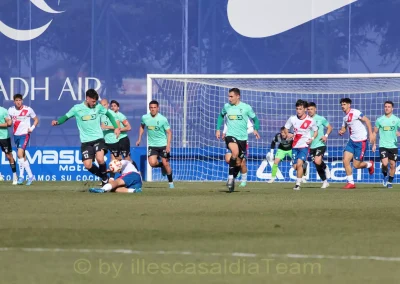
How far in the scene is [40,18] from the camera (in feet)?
108

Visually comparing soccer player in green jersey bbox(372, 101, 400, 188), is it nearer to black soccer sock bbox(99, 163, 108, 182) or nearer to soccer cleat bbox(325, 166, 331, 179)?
soccer cleat bbox(325, 166, 331, 179)

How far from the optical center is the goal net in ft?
98.0

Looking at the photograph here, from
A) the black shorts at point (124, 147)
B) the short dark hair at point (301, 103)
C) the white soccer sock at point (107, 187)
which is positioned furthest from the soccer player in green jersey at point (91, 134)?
the black shorts at point (124, 147)

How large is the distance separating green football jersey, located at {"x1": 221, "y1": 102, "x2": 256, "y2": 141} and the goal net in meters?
7.46

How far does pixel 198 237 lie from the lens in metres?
10.7

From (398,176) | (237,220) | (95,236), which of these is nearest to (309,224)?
(237,220)

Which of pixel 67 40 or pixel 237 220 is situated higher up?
pixel 67 40

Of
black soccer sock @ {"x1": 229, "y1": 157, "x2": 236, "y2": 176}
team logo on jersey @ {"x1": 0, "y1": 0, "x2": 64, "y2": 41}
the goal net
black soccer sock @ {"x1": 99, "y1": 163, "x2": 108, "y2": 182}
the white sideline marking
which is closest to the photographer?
the white sideline marking

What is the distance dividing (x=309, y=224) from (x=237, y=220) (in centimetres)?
104

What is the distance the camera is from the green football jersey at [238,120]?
21672 millimetres

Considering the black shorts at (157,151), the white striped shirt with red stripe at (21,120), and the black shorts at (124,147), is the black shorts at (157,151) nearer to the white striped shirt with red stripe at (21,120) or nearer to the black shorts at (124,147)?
the black shorts at (124,147)

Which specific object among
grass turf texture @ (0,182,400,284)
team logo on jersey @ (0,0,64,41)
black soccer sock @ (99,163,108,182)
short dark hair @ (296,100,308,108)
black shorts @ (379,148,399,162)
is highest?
team logo on jersey @ (0,0,64,41)

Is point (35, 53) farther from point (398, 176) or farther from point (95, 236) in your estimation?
point (95, 236)

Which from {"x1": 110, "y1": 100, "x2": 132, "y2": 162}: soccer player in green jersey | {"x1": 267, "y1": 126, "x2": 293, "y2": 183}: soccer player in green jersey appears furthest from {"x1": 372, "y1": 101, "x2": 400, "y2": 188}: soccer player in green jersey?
{"x1": 110, "y1": 100, "x2": 132, "y2": 162}: soccer player in green jersey
